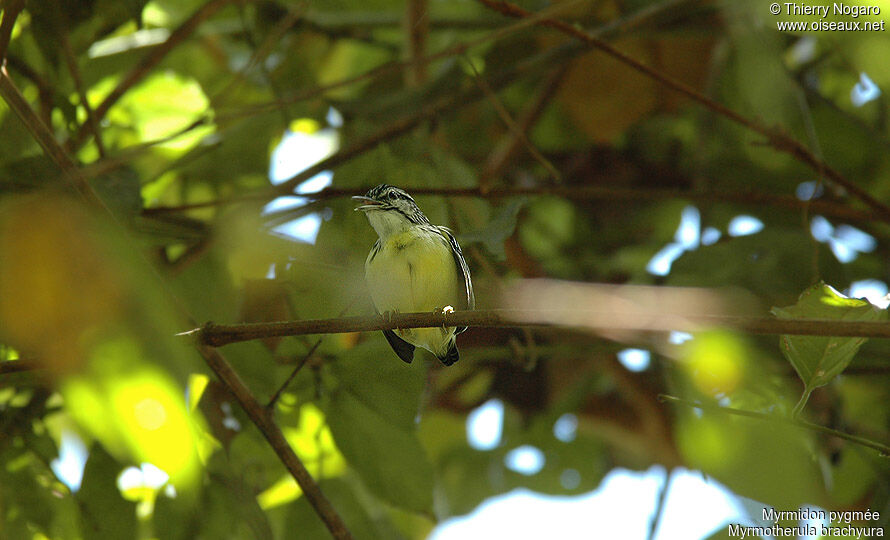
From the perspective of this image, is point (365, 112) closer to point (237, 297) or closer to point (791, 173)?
point (237, 297)

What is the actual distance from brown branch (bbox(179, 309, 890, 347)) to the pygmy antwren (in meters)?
0.59

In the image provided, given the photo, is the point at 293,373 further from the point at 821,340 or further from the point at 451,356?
Answer: the point at 821,340

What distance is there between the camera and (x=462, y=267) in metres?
2.10

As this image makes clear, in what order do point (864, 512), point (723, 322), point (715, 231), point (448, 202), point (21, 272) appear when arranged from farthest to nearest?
point (715, 231) < point (864, 512) < point (448, 202) < point (723, 322) < point (21, 272)

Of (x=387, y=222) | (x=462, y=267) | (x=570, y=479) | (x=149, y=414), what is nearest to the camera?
(x=149, y=414)

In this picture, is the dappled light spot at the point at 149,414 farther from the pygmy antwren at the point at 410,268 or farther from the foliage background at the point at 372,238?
the pygmy antwren at the point at 410,268

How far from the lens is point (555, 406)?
3.67 meters

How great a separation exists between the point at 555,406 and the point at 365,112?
1.61m

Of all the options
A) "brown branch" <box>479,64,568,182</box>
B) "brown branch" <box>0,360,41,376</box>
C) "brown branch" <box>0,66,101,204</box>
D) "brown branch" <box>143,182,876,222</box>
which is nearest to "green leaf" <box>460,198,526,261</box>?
"brown branch" <box>143,182,876,222</box>

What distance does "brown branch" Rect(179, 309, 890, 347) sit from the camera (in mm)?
1248

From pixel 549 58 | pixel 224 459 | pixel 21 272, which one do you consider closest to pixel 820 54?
pixel 549 58

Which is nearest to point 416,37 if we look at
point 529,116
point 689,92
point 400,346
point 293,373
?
point 529,116

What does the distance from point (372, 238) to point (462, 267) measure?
372 millimetres

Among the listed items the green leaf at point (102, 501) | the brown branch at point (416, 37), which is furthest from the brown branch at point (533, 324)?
the brown branch at point (416, 37)
